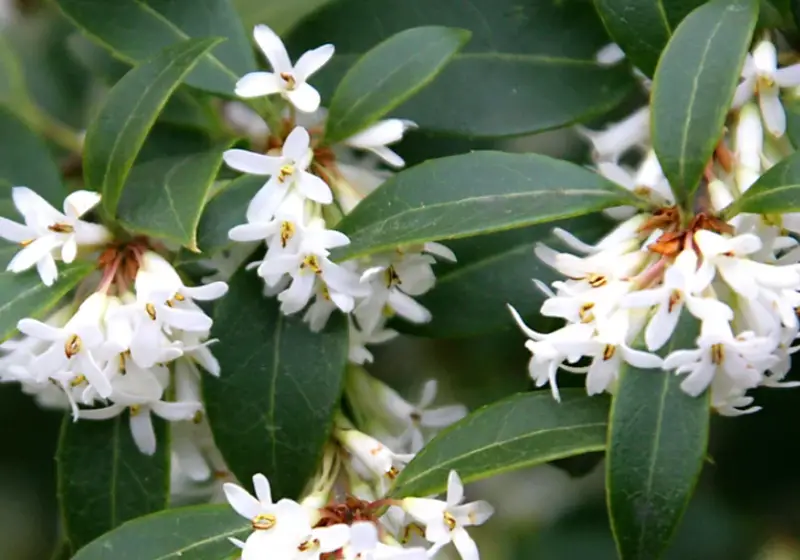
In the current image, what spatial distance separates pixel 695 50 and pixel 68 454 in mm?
662

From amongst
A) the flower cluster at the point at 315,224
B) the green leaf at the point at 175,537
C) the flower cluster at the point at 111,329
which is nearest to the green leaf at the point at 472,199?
the flower cluster at the point at 315,224

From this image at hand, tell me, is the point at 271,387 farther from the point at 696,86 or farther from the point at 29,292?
the point at 696,86

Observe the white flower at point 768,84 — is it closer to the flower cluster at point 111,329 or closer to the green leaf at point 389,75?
the green leaf at point 389,75

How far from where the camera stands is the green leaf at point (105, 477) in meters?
0.84

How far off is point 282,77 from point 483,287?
0.28 meters

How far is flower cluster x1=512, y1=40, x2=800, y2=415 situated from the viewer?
0.64 m

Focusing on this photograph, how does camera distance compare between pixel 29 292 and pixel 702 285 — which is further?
pixel 29 292

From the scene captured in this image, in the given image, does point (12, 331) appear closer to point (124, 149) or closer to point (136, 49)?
point (124, 149)

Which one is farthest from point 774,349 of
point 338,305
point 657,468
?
point 338,305

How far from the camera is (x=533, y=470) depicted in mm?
1521

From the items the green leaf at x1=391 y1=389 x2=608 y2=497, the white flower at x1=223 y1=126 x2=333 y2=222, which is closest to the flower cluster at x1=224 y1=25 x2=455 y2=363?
the white flower at x1=223 y1=126 x2=333 y2=222

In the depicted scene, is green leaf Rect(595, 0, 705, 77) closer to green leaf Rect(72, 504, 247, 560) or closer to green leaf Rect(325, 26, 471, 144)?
green leaf Rect(325, 26, 471, 144)

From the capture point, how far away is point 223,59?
837 millimetres

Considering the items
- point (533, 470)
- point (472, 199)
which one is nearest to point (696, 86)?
point (472, 199)
